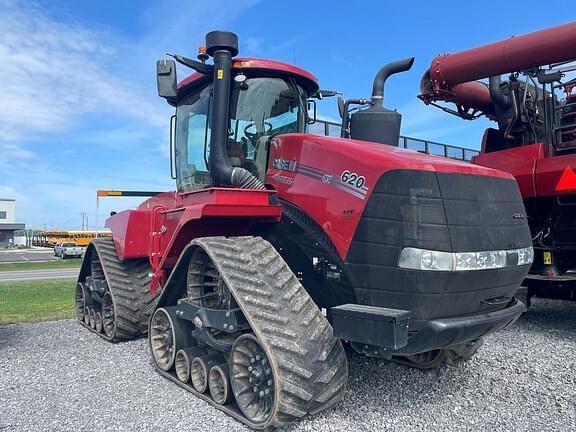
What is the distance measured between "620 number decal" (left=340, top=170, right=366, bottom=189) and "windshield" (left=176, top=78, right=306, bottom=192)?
3.88 feet

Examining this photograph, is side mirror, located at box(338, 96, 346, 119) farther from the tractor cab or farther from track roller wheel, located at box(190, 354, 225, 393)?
track roller wheel, located at box(190, 354, 225, 393)

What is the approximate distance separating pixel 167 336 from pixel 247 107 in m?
2.29

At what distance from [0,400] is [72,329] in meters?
3.19

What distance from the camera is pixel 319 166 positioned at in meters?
4.13

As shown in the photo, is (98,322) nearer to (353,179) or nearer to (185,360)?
(185,360)

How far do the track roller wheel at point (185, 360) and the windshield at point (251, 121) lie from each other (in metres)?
1.61

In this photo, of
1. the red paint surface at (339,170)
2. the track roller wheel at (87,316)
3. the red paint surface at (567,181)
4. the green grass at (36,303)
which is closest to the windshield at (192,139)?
the red paint surface at (339,170)

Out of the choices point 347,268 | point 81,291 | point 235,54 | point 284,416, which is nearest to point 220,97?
point 235,54

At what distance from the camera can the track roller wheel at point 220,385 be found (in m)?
4.09

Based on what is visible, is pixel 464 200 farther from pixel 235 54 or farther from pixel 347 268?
pixel 235 54

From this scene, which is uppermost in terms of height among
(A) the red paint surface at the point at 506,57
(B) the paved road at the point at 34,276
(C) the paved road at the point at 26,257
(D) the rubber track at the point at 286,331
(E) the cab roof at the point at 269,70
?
(A) the red paint surface at the point at 506,57

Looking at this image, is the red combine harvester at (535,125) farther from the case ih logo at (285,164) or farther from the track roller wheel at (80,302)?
the track roller wheel at (80,302)

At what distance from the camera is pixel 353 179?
3.79 m

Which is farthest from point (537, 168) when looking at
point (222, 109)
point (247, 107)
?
point (222, 109)
